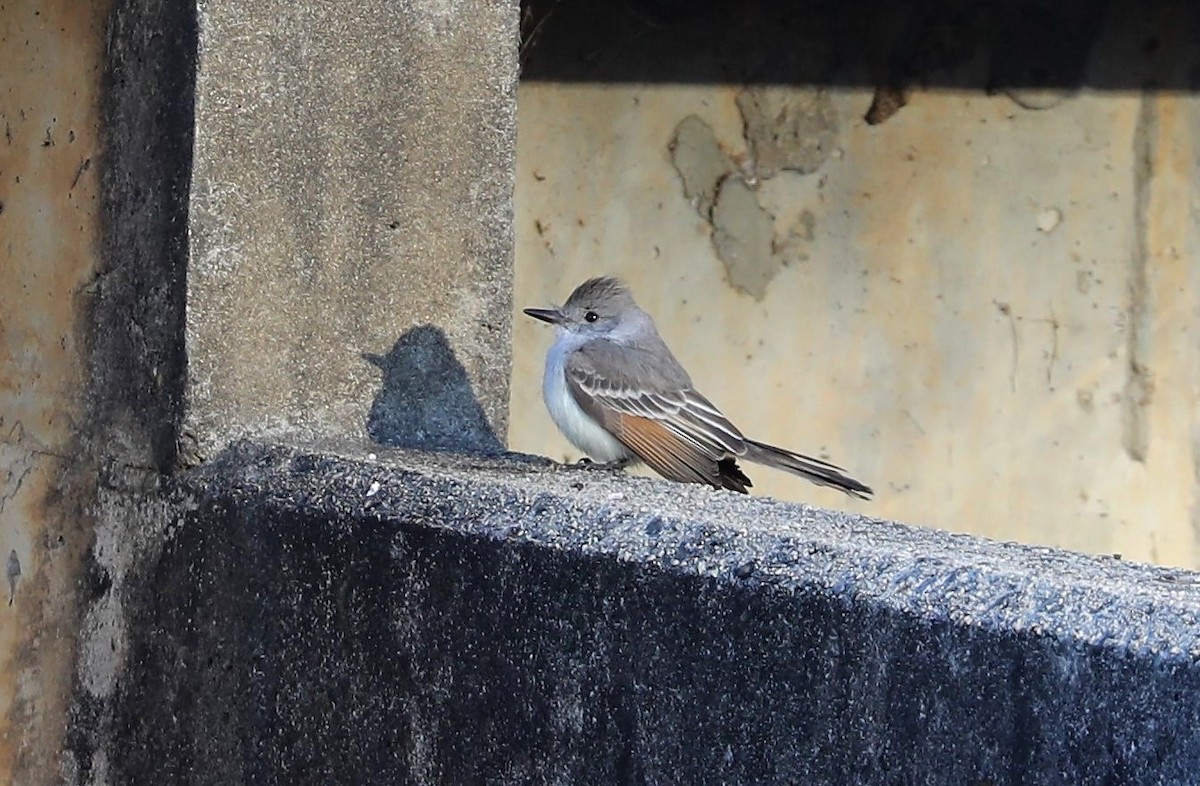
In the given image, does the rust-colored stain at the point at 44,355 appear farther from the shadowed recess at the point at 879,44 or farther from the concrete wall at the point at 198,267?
the shadowed recess at the point at 879,44

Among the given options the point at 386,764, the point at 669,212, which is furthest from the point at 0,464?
the point at 669,212

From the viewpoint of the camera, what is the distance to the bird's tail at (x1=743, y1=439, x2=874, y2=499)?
15.8ft

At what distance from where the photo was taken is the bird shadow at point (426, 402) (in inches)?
162

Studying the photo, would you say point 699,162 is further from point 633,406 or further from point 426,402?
point 426,402

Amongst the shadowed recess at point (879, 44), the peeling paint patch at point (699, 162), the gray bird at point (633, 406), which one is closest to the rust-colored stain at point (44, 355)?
the gray bird at point (633, 406)

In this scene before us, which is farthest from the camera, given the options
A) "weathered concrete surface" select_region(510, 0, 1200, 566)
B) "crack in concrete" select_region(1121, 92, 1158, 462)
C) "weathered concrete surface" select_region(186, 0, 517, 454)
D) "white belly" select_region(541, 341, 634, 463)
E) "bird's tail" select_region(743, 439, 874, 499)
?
"crack in concrete" select_region(1121, 92, 1158, 462)

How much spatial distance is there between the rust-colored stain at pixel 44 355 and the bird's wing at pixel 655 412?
1.68m

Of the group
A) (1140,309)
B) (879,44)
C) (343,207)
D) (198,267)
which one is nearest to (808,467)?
(343,207)

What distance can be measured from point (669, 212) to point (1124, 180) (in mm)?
1822

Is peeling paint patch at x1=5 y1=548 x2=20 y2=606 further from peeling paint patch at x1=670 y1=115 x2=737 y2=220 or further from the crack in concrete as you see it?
the crack in concrete

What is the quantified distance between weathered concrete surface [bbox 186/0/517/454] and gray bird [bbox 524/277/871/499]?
0.89 m

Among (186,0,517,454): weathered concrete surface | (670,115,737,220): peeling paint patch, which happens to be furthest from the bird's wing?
(670,115,737,220): peeling paint patch

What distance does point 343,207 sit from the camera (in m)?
3.99

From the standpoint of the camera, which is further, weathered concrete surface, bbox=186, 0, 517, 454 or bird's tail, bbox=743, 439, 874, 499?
bird's tail, bbox=743, 439, 874, 499
